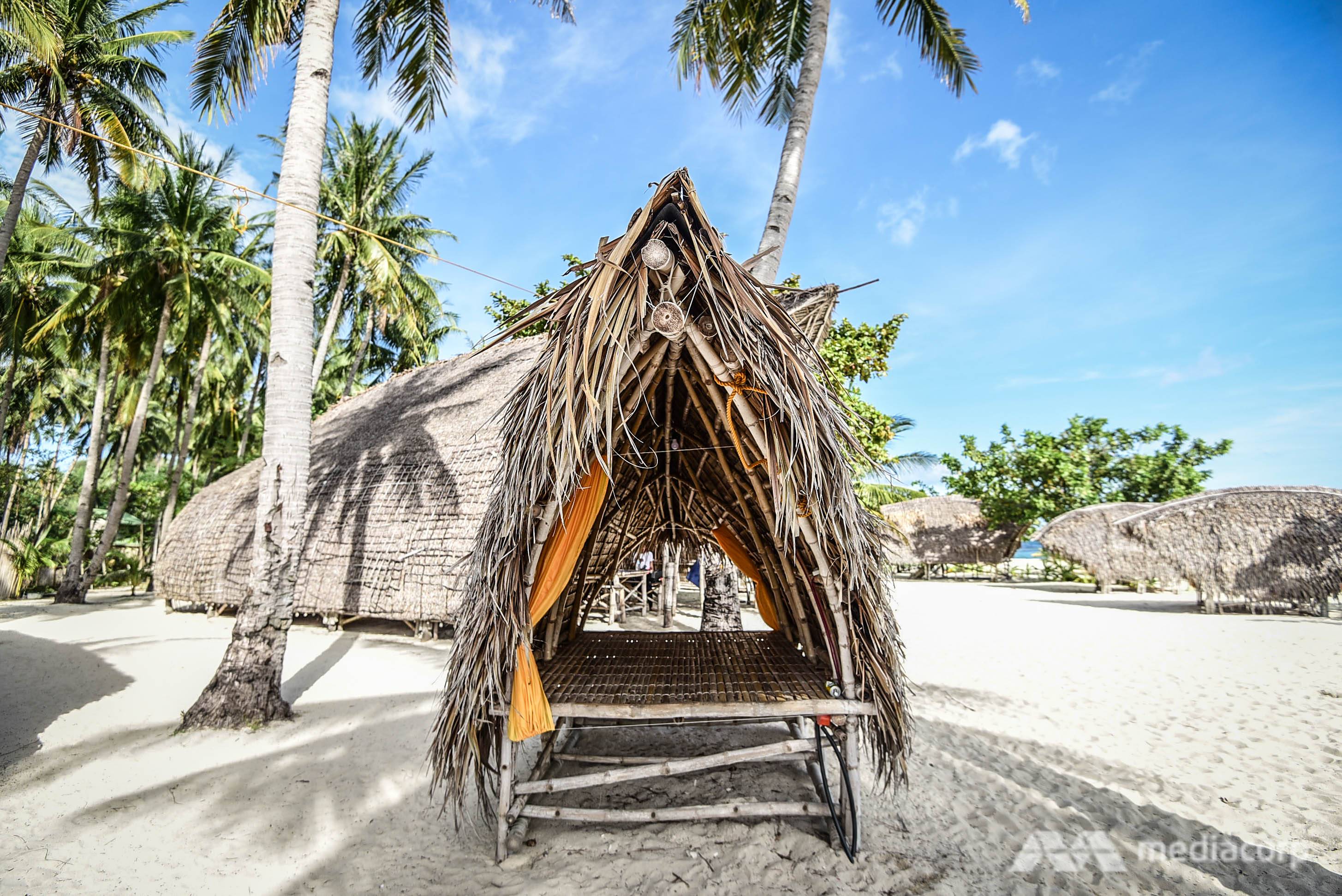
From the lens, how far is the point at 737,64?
720cm

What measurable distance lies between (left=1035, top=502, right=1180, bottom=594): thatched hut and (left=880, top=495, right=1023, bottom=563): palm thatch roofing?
449 centimetres

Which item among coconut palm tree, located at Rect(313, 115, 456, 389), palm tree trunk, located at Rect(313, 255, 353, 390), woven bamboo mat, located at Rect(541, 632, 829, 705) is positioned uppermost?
coconut palm tree, located at Rect(313, 115, 456, 389)

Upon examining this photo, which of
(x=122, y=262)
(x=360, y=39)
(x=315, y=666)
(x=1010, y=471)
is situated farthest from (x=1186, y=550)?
(x=122, y=262)

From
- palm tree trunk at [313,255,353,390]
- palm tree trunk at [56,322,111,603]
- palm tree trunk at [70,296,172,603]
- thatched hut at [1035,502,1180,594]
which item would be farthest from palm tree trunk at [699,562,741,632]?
palm tree trunk at [56,322,111,603]

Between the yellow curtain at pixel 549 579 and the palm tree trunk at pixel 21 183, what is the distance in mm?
9911

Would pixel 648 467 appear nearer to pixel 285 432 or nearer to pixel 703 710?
pixel 703 710

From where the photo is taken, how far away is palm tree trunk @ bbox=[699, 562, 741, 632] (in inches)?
219

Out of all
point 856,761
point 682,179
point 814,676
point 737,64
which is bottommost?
point 856,761

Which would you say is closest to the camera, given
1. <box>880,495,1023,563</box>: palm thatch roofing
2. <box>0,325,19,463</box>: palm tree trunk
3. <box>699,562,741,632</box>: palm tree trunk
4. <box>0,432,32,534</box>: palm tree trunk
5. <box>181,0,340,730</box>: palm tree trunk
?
<box>181,0,340,730</box>: palm tree trunk

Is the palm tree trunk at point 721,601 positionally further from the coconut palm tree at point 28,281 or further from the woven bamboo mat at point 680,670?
the coconut palm tree at point 28,281

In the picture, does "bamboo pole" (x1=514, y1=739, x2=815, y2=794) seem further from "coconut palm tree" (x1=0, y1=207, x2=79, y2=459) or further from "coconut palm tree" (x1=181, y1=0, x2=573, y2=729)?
"coconut palm tree" (x1=0, y1=207, x2=79, y2=459)

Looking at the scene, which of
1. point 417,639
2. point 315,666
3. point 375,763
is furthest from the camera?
point 417,639

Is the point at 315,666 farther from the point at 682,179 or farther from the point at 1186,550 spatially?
the point at 1186,550

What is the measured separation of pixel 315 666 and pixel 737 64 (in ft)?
27.6
